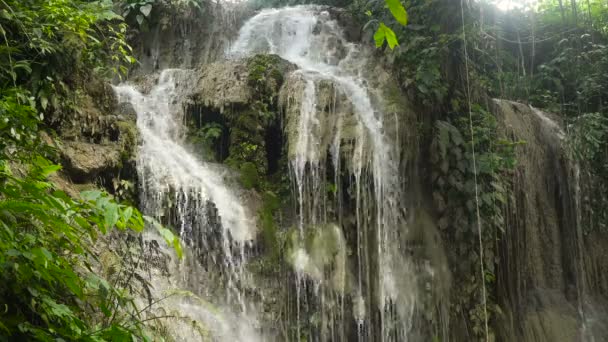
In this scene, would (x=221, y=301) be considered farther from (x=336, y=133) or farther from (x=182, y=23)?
(x=182, y=23)

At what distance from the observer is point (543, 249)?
9.19 m

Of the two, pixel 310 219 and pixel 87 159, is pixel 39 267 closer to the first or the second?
pixel 87 159

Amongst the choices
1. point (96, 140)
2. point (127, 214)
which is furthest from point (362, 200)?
point (127, 214)

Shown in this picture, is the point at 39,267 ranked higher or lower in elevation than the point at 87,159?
lower

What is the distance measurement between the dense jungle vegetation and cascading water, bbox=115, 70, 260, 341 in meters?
0.82

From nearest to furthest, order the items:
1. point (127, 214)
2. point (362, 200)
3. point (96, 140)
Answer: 1. point (127, 214)
2. point (96, 140)
3. point (362, 200)

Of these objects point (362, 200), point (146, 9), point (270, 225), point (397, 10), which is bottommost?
point (270, 225)


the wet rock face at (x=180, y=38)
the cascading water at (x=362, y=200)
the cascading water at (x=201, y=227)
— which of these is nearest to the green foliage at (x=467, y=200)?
the cascading water at (x=362, y=200)

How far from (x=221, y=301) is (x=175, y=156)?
7.41ft

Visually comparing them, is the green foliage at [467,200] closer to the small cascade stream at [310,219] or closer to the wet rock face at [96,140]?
the small cascade stream at [310,219]

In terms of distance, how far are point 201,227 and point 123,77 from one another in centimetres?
492

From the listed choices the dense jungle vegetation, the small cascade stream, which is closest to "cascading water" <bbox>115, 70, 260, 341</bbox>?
the small cascade stream

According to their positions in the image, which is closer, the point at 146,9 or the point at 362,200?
the point at 362,200

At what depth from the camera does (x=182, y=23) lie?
11.5 metres
